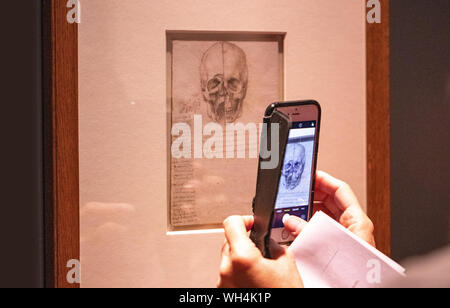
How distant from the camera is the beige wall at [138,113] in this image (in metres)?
0.62

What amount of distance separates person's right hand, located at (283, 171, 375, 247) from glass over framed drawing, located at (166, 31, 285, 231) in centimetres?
Answer: 13

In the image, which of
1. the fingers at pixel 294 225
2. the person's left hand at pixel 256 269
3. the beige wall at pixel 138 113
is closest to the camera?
the person's left hand at pixel 256 269

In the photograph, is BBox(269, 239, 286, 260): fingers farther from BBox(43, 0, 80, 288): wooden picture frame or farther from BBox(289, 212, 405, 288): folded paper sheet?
BBox(43, 0, 80, 288): wooden picture frame

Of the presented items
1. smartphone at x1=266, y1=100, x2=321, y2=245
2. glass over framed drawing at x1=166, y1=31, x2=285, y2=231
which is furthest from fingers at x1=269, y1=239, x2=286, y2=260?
glass over framed drawing at x1=166, y1=31, x2=285, y2=231

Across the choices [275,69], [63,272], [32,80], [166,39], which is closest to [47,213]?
[63,272]

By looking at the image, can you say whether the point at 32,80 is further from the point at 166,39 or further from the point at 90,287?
the point at 90,287

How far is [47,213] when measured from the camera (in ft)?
2.01

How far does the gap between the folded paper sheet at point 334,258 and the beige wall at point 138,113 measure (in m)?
0.25

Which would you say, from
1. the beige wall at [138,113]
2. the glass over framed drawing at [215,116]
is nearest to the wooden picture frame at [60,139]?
the beige wall at [138,113]

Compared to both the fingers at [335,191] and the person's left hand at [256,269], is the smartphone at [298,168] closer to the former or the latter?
the fingers at [335,191]

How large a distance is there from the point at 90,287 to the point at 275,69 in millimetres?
520

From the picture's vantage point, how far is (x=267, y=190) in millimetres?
450

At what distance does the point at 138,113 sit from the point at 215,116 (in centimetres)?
14
